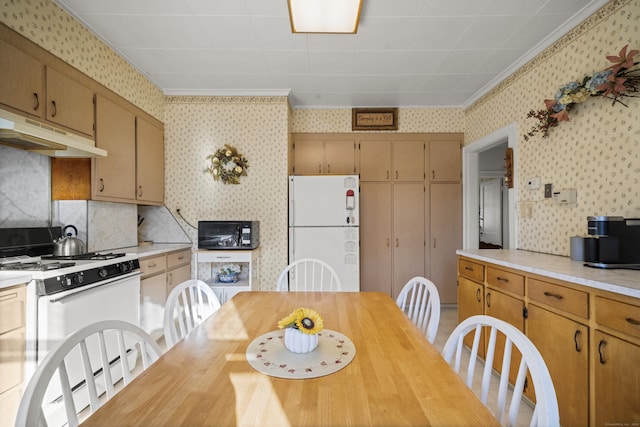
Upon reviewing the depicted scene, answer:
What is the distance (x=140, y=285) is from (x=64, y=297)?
84cm

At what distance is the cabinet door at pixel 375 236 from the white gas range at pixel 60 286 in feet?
8.41

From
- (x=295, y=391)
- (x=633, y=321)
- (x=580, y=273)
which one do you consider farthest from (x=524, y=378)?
(x=580, y=273)

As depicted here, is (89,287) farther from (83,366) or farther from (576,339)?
(576,339)

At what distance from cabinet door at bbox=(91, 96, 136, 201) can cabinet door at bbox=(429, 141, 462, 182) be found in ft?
11.2

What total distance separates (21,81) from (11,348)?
59.7 inches

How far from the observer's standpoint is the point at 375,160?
4102 millimetres

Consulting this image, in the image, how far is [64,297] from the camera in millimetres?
1765

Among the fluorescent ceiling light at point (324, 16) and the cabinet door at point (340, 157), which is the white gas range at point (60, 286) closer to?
the fluorescent ceiling light at point (324, 16)

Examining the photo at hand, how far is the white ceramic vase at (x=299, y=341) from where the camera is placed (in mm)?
1053

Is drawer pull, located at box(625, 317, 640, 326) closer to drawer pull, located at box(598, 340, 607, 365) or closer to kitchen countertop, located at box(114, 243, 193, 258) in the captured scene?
drawer pull, located at box(598, 340, 607, 365)

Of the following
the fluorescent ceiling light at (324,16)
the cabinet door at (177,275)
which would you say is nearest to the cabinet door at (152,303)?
the cabinet door at (177,275)

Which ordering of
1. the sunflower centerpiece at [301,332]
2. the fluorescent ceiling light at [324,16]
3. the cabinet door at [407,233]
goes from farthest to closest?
the cabinet door at [407,233], the fluorescent ceiling light at [324,16], the sunflower centerpiece at [301,332]

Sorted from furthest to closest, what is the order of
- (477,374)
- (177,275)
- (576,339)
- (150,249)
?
1. (177,275)
2. (150,249)
3. (477,374)
4. (576,339)

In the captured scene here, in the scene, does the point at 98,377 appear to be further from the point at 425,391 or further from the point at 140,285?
the point at 425,391
